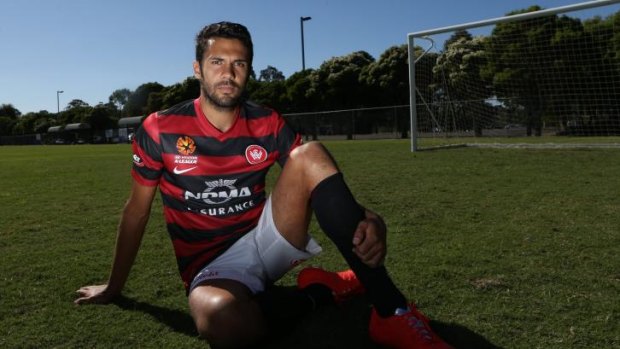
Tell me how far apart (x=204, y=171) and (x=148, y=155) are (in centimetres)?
27

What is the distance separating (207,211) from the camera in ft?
7.63

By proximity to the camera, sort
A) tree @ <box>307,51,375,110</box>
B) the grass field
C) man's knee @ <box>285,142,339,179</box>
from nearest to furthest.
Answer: man's knee @ <box>285,142,339,179</box> < the grass field < tree @ <box>307,51,375,110</box>

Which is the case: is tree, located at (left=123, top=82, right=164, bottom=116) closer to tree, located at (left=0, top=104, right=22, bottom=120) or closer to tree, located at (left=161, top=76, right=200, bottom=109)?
tree, located at (left=161, top=76, right=200, bottom=109)

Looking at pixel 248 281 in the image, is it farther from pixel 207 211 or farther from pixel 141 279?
pixel 141 279

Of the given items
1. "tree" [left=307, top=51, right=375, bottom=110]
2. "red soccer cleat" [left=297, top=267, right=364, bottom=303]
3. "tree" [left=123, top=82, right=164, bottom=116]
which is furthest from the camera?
"tree" [left=123, top=82, right=164, bottom=116]

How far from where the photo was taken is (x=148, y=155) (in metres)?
2.35

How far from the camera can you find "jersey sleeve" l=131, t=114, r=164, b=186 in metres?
2.35

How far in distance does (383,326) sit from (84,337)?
131cm

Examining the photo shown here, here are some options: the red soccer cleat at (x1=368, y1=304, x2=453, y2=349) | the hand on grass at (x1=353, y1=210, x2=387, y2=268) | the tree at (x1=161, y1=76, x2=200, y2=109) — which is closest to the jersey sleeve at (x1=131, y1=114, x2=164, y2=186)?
the hand on grass at (x1=353, y1=210, x2=387, y2=268)

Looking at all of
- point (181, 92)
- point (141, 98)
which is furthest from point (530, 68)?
point (141, 98)

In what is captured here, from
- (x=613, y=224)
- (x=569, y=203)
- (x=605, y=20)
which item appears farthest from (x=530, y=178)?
(x=605, y=20)

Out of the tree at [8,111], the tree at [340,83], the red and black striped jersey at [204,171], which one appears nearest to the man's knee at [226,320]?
the red and black striped jersey at [204,171]

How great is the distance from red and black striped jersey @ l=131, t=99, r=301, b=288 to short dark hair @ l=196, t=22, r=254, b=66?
11.6 inches

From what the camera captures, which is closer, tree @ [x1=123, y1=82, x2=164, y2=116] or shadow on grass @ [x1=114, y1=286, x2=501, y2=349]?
shadow on grass @ [x1=114, y1=286, x2=501, y2=349]
